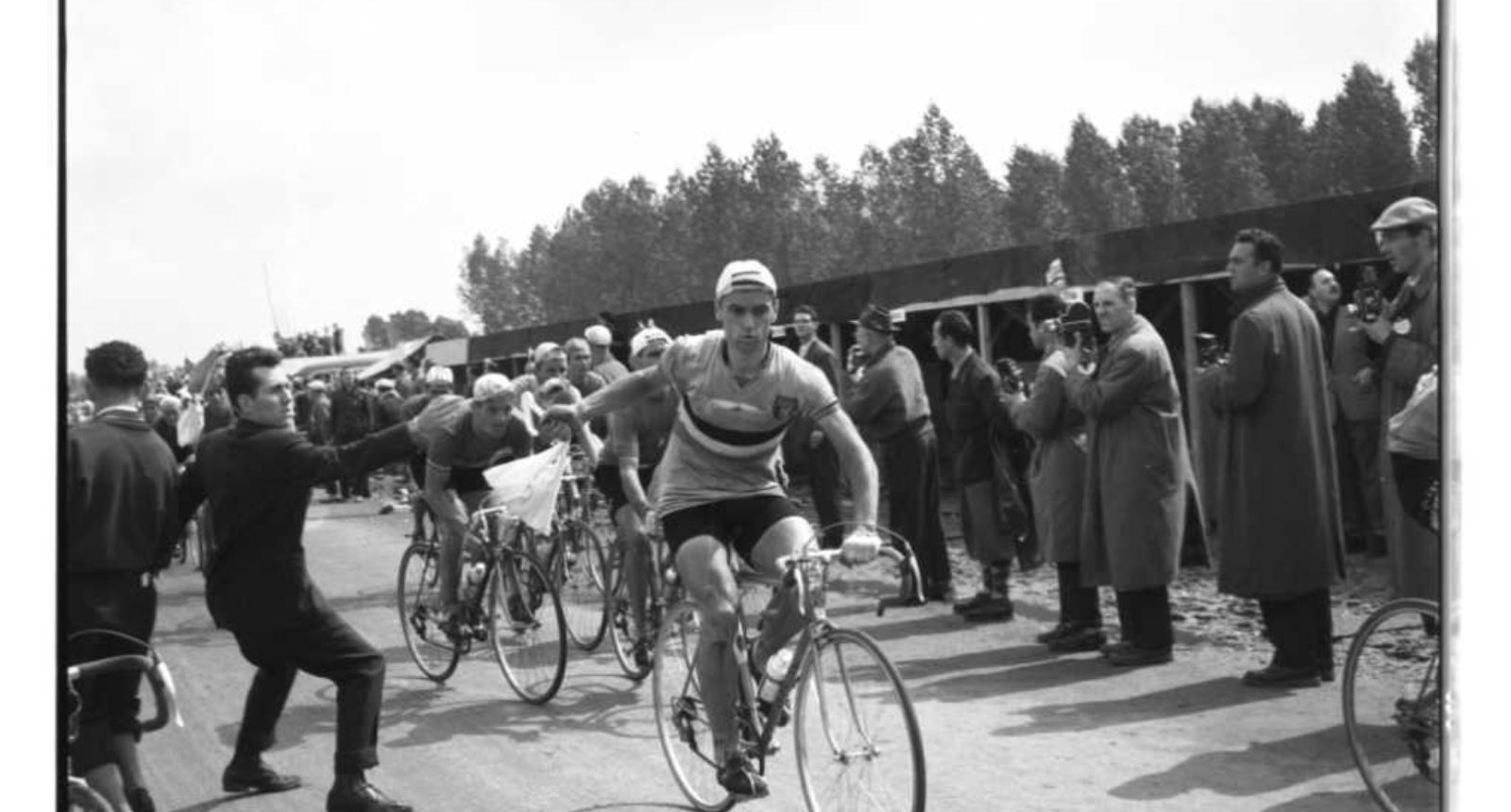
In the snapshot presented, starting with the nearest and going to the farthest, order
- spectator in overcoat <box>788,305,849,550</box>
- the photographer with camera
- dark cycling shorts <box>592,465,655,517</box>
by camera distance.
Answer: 1. the photographer with camera
2. spectator in overcoat <box>788,305,849,550</box>
3. dark cycling shorts <box>592,465,655,517</box>

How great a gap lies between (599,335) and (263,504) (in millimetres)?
1237

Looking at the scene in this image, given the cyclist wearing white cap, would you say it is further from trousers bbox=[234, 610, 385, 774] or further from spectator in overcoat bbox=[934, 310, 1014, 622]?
spectator in overcoat bbox=[934, 310, 1014, 622]

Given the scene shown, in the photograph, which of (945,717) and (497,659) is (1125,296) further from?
(497,659)

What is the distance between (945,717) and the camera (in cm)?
548

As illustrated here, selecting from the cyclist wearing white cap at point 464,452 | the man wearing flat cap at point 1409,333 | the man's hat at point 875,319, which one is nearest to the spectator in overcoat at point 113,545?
the cyclist wearing white cap at point 464,452

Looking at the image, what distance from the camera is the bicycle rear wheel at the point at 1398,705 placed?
3.91m

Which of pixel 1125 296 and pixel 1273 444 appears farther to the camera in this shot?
pixel 1125 296

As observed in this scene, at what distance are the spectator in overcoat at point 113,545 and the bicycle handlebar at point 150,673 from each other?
0.02 metres

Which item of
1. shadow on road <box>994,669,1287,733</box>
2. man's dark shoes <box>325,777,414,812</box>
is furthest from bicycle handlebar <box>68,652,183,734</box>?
shadow on road <box>994,669,1287,733</box>

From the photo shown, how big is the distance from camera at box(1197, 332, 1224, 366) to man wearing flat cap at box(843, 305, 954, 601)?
1365 mm

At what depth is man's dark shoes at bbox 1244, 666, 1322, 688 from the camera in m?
5.15

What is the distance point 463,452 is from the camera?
4.79 m

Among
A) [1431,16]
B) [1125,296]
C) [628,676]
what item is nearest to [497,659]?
[628,676]

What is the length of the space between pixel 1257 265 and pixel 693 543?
1.99 m
